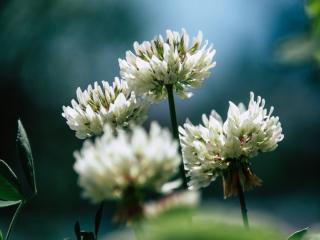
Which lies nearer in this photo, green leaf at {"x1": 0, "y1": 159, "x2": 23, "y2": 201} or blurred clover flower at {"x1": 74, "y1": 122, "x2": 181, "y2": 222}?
blurred clover flower at {"x1": 74, "y1": 122, "x2": 181, "y2": 222}

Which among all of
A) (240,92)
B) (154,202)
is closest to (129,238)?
(154,202)

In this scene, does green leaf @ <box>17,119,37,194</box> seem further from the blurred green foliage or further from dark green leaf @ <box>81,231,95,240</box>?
the blurred green foliage

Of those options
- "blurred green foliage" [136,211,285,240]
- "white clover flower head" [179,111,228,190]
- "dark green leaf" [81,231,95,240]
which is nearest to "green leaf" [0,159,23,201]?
"dark green leaf" [81,231,95,240]

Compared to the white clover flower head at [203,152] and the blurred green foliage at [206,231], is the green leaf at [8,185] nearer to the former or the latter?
the white clover flower head at [203,152]

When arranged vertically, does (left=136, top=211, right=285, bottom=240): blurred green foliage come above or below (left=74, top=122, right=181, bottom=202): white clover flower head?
below

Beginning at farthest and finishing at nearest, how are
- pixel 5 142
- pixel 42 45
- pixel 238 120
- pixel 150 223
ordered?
pixel 42 45
pixel 5 142
pixel 238 120
pixel 150 223

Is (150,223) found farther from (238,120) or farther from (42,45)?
(42,45)

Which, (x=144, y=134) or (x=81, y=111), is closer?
(x=144, y=134)

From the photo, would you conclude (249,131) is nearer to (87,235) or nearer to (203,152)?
(203,152)
